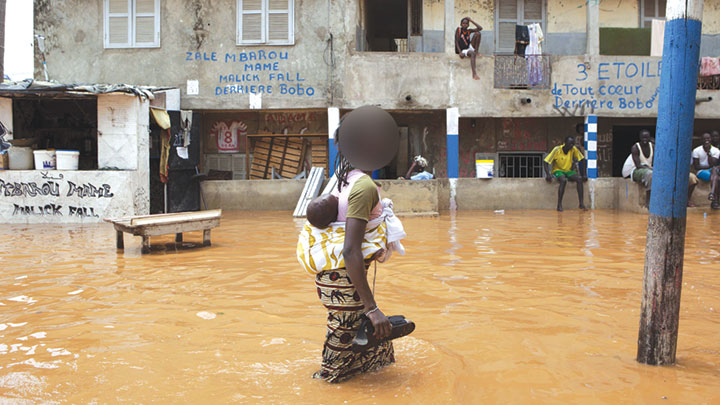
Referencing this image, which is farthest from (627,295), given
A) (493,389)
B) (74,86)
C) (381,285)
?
(74,86)

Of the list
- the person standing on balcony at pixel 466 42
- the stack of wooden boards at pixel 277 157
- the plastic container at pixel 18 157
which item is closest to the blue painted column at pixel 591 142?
the person standing on balcony at pixel 466 42

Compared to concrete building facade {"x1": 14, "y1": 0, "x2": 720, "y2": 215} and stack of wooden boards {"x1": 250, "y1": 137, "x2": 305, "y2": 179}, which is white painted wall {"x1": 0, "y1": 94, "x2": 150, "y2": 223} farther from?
stack of wooden boards {"x1": 250, "y1": 137, "x2": 305, "y2": 179}

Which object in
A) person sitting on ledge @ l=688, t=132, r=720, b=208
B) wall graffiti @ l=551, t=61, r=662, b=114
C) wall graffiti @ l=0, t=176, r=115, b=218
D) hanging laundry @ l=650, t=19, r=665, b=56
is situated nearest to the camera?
wall graffiti @ l=0, t=176, r=115, b=218

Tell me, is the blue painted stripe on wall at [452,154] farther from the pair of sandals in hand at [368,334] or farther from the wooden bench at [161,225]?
the pair of sandals in hand at [368,334]

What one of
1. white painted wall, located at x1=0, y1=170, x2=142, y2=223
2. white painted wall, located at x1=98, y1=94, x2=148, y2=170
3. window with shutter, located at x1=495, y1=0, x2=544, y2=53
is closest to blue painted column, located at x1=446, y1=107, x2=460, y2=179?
window with shutter, located at x1=495, y1=0, x2=544, y2=53

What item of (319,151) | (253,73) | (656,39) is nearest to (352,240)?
(253,73)

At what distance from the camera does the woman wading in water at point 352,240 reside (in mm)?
2744

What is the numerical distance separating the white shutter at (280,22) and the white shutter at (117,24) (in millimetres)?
3755

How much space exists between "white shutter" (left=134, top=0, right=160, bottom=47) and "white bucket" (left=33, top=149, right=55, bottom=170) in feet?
16.1

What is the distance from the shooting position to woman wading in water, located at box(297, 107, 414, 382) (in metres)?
2.74

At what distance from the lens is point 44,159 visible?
12.2 m

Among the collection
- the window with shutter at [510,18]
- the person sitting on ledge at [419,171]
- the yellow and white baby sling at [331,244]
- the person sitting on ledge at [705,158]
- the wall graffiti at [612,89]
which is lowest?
the yellow and white baby sling at [331,244]

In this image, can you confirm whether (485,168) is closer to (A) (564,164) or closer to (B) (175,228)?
(A) (564,164)

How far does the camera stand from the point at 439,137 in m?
18.3
